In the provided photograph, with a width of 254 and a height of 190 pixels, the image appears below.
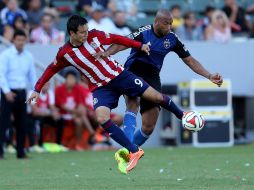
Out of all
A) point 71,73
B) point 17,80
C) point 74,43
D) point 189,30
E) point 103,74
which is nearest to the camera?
point 74,43

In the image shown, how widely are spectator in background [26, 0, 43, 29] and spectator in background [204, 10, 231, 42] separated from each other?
13.3 feet

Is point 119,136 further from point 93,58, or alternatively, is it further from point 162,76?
point 162,76

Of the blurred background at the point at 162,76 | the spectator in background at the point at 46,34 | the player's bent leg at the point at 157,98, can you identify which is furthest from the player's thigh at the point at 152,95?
the spectator in background at the point at 46,34

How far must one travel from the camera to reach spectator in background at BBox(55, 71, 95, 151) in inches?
748

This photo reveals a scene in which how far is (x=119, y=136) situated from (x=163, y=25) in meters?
1.79

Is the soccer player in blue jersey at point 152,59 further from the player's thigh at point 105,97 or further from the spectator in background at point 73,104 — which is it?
the spectator in background at point 73,104

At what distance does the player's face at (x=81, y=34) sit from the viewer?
1102 centimetres

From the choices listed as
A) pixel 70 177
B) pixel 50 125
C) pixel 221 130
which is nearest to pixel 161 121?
pixel 221 130

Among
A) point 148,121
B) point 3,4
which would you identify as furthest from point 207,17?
point 148,121

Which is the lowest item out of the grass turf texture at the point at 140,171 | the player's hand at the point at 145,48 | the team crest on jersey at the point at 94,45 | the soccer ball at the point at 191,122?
the grass turf texture at the point at 140,171

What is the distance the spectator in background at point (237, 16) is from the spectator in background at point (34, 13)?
4747mm

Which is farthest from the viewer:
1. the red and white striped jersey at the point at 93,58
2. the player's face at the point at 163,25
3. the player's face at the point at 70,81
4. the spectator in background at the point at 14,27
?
the player's face at the point at 70,81

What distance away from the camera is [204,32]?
2144 cm

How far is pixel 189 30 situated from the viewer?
2112cm
